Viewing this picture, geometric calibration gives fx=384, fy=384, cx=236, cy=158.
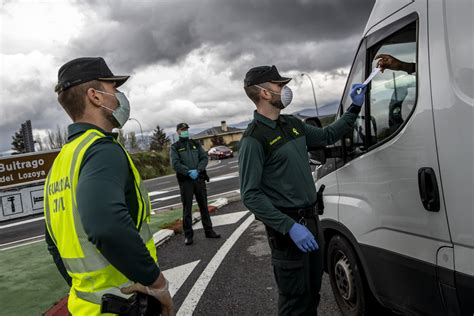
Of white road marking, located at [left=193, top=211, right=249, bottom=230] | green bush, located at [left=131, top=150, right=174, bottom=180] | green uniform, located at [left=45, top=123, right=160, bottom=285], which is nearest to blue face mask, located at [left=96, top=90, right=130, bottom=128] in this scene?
green uniform, located at [left=45, top=123, right=160, bottom=285]

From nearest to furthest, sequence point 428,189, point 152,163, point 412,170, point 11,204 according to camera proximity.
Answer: point 428,189, point 412,170, point 11,204, point 152,163

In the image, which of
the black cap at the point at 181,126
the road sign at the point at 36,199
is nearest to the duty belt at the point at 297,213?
the black cap at the point at 181,126

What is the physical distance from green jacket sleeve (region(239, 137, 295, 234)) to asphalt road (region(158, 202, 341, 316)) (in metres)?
1.44

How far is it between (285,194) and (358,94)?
2.89ft

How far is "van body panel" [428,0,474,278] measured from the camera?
1.70m

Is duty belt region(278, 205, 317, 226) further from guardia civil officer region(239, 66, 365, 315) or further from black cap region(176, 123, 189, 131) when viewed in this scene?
black cap region(176, 123, 189, 131)

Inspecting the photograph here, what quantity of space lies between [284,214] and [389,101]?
101cm

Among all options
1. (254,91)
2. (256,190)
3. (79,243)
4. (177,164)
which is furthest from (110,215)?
(177,164)

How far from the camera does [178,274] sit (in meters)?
4.87

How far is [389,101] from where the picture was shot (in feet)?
8.21

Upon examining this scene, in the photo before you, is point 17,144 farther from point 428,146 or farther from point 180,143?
point 428,146

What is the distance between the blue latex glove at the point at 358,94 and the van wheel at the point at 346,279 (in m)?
1.09

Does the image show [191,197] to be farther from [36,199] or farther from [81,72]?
[81,72]

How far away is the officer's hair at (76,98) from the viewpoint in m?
1.69
